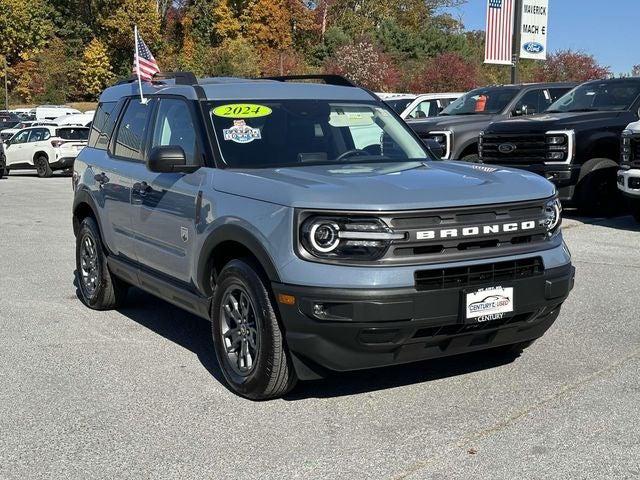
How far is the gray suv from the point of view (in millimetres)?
4395

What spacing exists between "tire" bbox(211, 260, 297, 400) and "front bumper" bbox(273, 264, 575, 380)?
4.6 inches

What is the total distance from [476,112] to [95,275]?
34.6 feet

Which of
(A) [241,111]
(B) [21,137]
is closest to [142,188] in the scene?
(A) [241,111]

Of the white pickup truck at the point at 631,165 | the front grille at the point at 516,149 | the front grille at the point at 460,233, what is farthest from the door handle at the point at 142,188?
the front grille at the point at 516,149

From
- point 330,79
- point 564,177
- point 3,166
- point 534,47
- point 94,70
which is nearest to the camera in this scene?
point 330,79

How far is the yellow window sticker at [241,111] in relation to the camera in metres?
5.65

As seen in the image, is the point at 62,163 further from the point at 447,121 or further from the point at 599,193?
the point at 599,193

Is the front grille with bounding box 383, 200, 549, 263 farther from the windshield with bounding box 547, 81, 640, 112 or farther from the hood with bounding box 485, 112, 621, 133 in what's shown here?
the windshield with bounding box 547, 81, 640, 112

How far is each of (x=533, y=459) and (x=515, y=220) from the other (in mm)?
1346

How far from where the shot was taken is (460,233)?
14.8 feet

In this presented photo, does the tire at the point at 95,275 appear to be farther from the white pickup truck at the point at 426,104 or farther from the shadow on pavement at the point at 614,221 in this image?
the white pickup truck at the point at 426,104

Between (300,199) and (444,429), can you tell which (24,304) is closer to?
(300,199)

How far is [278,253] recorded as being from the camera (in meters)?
4.52

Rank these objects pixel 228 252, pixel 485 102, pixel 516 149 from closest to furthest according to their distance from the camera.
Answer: pixel 228 252 < pixel 516 149 < pixel 485 102
